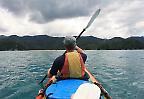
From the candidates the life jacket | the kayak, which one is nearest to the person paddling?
the life jacket

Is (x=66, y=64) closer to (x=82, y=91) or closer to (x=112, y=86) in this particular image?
(x=82, y=91)

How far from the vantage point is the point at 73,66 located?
7816 millimetres

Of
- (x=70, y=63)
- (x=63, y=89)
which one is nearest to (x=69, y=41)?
(x=70, y=63)

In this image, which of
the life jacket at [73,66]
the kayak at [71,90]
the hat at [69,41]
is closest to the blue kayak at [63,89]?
the kayak at [71,90]

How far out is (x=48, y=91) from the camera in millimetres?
7145

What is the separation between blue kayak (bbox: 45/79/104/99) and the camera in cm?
671

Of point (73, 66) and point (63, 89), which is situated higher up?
point (73, 66)

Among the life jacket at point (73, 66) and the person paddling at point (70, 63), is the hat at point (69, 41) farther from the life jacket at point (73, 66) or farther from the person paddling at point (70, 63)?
the life jacket at point (73, 66)

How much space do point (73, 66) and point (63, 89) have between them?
0.95m

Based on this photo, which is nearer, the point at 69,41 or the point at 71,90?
the point at 71,90

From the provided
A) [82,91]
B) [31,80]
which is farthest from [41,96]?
[31,80]

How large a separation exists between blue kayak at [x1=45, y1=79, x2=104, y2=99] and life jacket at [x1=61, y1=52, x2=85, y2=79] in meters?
0.21

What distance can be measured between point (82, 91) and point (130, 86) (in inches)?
381

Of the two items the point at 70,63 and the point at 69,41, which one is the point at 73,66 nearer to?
the point at 70,63
